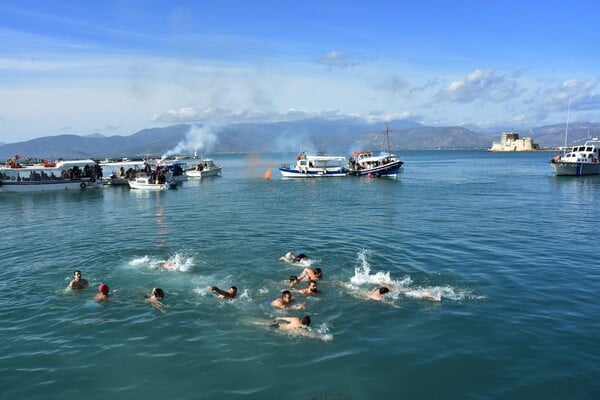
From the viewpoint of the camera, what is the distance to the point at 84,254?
1067 inches

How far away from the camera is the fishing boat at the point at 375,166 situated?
8531 cm

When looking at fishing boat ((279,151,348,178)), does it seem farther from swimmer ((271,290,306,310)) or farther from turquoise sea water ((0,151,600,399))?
swimmer ((271,290,306,310))

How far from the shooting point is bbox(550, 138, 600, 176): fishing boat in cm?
7745

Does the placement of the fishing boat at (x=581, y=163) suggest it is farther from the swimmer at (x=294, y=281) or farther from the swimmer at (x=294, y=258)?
the swimmer at (x=294, y=281)

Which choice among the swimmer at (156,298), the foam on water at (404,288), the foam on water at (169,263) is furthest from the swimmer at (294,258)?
the swimmer at (156,298)

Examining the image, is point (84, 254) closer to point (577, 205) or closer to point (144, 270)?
point (144, 270)

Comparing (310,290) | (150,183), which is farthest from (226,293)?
(150,183)

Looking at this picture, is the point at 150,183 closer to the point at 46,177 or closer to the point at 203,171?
the point at 46,177

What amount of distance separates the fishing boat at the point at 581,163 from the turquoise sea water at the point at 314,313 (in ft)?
155

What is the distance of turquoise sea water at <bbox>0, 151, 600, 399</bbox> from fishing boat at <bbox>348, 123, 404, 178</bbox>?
4880 centimetres

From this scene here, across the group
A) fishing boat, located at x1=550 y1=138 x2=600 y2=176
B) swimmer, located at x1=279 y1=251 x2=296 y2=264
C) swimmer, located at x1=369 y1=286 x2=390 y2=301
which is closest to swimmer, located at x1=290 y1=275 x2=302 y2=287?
swimmer, located at x1=369 y1=286 x2=390 y2=301

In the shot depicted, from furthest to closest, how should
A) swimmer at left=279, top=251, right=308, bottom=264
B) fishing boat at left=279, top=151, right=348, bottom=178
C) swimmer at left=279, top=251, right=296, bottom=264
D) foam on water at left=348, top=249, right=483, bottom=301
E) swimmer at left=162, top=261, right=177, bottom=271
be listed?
fishing boat at left=279, top=151, right=348, bottom=178 → swimmer at left=279, top=251, right=296, bottom=264 → swimmer at left=279, top=251, right=308, bottom=264 → swimmer at left=162, top=261, right=177, bottom=271 → foam on water at left=348, top=249, right=483, bottom=301

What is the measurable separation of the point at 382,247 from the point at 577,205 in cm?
2825

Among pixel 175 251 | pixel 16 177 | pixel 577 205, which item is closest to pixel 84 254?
pixel 175 251
